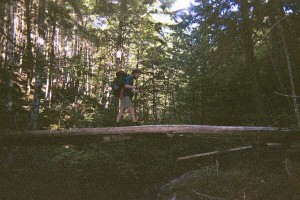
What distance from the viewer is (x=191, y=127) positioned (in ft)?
23.1

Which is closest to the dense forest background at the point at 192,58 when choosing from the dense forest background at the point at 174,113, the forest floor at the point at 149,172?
the dense forest background at the point at 174,113

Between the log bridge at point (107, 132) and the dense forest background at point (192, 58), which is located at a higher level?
the dense forest background at point (192, 58)

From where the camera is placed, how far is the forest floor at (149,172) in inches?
298

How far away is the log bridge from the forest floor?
371 mm

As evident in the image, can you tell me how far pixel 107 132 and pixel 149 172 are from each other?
16.4ft

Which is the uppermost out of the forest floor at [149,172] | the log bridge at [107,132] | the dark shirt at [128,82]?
the dark shirt at [128,82]

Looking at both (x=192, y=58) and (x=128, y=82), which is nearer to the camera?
(x=128, y=82)

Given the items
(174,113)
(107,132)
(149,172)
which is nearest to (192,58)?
(174,113)

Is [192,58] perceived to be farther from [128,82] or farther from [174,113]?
[128,82]

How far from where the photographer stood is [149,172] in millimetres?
11938

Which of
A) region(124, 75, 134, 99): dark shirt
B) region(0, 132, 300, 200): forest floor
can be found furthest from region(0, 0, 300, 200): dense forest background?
region(124, 75, 134, 99): dark shirt

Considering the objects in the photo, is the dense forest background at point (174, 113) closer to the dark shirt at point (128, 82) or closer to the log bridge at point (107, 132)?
the log bridge at point (107, 132)

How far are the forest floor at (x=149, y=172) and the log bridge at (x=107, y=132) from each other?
0.37 metres

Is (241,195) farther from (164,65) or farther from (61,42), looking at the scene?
(61,42)
